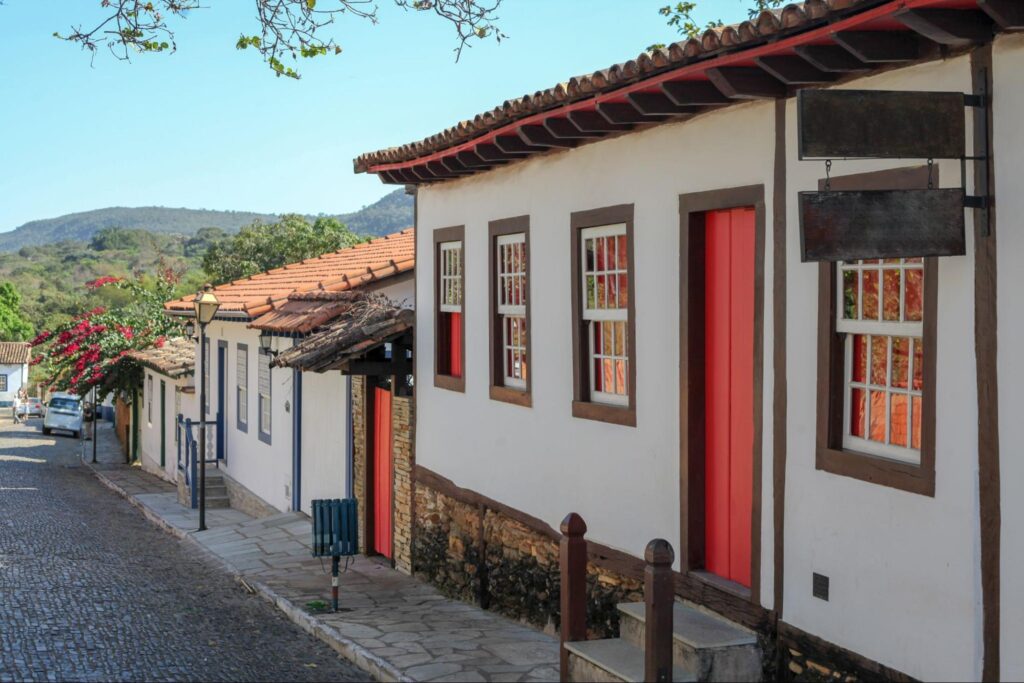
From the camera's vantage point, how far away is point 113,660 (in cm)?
923

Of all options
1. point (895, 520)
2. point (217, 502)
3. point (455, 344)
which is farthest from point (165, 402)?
point (895, 520)

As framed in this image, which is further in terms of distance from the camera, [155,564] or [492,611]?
A: [155,564]

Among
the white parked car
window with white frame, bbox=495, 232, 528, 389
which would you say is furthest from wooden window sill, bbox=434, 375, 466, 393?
the white parked car

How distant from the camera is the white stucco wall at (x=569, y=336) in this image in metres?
7.68

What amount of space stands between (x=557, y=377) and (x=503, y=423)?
1240 millimetres

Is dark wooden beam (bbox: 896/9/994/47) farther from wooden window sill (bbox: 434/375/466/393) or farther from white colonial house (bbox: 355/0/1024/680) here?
wooden window sill (bbox: 434/375/466/393)

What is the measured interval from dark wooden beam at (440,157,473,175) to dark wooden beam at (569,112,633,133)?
8.32 ft

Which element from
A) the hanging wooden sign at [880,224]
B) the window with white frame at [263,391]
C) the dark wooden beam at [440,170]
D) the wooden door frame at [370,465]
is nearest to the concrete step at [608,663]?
the hanging wooden sign at [880,224]

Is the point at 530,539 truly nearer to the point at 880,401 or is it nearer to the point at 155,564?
the point at 880,401

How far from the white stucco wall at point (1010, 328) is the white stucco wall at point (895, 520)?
16cm

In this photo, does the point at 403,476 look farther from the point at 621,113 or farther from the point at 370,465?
the point at 621,113

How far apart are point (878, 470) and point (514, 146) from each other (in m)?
4.62

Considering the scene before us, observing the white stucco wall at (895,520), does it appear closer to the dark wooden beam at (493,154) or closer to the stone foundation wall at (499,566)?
the stone foundation wall at (499,566)

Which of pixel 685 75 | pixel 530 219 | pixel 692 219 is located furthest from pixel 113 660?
pixel 685 75
